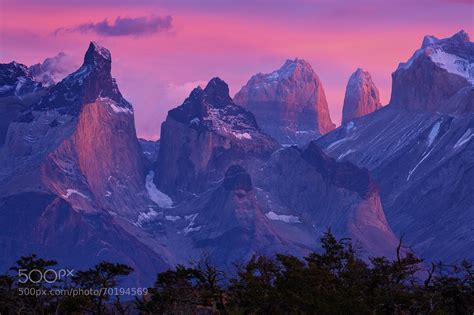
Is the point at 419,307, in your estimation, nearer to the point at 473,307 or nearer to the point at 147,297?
→ the point at 473,307

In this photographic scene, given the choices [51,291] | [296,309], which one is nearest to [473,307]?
[296,309]

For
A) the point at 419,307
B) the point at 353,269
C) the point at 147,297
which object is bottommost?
the point at 419,307

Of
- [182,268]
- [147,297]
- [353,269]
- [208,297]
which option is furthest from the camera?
[147,297]

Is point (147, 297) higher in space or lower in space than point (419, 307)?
higher

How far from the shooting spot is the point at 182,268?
156875 mm

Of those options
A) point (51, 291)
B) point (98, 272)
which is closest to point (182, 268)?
point (98, 272)

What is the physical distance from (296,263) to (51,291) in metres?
25.3

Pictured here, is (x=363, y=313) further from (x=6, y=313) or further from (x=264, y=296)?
(x=6, y=313)

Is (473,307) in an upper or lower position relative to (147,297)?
lower

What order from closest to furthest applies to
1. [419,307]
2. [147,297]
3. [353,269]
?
[419,307] → [353,269] → [147,297]

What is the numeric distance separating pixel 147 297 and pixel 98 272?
20093 mm

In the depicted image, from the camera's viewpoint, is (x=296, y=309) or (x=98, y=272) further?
(x=98, y=272)

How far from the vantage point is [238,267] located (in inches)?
5674

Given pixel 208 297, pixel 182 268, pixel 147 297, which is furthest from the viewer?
pixel 147 297
